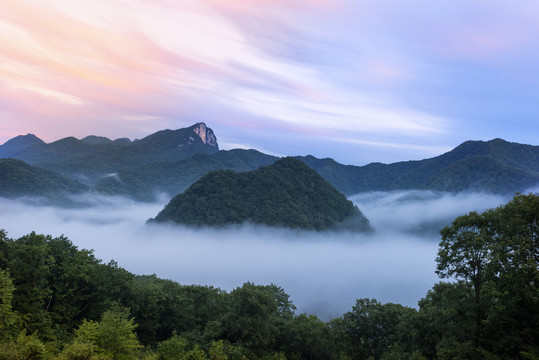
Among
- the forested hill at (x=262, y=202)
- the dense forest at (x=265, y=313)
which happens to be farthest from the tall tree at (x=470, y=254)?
the forested hill at (x=262, y=202)

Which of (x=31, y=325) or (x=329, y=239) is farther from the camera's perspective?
(x=329, y=239)

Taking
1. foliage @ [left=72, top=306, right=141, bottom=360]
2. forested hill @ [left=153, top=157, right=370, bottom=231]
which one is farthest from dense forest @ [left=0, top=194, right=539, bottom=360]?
forested hill @ [left=153, top=157, right=370, bottom=231]

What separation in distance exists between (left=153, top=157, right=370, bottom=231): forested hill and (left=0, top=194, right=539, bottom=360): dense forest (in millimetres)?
98396

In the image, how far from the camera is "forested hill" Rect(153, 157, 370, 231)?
13812 centimetres

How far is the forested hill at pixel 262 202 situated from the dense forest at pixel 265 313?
98.4 m

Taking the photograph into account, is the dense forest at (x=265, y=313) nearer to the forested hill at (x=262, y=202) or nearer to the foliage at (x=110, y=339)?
the foliage at (x=110, y=339)

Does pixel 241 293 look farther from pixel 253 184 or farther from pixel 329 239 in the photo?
pixel 329 239

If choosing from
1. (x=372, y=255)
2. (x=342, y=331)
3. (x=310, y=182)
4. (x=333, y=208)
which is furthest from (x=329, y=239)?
(x=342, y=331)

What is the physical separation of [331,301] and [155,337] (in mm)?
106069

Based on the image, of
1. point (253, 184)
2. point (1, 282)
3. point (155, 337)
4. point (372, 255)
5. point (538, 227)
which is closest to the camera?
point (538, 227)

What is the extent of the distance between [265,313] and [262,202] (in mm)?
113230

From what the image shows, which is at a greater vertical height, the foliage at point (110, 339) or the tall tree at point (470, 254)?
the tall tree at point (470, 254)

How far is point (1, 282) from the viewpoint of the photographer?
737 inches

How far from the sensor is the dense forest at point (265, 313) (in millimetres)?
15945
